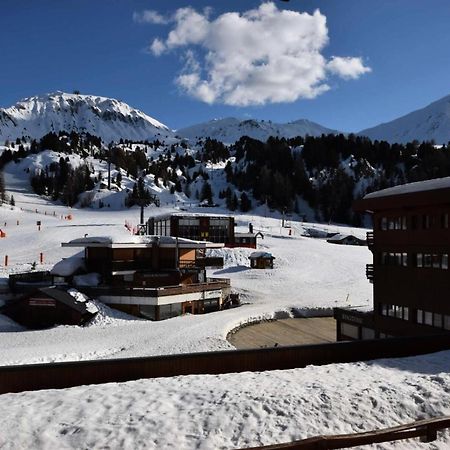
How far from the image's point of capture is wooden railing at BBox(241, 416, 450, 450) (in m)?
8.17

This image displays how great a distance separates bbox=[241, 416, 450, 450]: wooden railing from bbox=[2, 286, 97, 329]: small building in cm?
2834

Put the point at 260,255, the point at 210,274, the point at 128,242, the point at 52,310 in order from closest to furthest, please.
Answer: the point at 52,310
the point at 128,242
the point at 210,274
the point at 260,255

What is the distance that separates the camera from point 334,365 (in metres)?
14.5

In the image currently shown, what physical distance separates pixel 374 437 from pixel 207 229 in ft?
210

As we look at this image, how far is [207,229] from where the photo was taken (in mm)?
72562

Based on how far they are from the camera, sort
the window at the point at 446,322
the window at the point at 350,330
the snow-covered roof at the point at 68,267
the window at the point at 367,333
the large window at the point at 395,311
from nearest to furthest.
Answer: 1. the window at the point at 446,322
2. the large window at the point at 395,311
3. the window at the point at 367,333
4. the window at the point at 350,330
5. the snow-covered roof at the point at 68,267

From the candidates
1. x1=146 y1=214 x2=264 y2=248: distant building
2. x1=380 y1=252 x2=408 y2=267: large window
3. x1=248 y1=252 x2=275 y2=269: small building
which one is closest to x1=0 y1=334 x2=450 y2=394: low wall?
x1=380 y1=252 x2=408 y2=267: large window

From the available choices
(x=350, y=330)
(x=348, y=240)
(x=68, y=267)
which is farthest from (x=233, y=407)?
(x=348, y=240)

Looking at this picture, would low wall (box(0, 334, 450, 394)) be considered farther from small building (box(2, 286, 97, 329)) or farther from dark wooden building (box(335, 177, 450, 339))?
small building (box(2, 286, 97, 329))

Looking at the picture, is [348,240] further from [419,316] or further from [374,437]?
[374,437]

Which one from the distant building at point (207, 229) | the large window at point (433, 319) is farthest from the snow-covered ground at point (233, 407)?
the distant building at point (207, 229)

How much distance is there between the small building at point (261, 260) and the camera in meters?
58.1

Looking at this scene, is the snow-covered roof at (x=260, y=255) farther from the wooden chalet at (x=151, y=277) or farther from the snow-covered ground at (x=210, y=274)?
the wooden chalet at (x=151, y=277)

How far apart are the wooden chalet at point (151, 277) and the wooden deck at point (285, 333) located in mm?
5588
